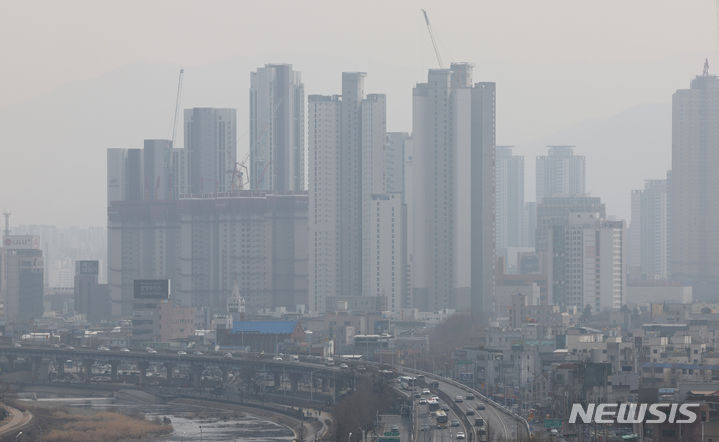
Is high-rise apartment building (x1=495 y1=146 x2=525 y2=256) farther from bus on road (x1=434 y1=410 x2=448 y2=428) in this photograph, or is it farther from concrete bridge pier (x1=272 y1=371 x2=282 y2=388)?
bus on road (x1=434 y1=410 x2=448 y2=428)

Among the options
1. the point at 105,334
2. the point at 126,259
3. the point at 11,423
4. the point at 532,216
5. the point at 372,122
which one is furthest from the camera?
the point at 532,216

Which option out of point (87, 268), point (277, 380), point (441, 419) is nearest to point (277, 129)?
point (87, 268)

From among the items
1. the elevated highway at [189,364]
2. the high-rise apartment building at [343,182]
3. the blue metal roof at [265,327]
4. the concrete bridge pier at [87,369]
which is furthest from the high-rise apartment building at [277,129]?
the concrete bridge pier at [87,369]

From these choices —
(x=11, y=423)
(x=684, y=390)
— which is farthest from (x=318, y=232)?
(x=684, y=390)

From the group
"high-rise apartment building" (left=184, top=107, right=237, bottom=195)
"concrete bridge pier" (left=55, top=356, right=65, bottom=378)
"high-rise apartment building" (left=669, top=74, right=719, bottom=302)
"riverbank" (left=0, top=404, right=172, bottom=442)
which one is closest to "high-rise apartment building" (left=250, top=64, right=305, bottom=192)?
"high-rise apartment building" (left=184, top=107, right=237, bottom=195)

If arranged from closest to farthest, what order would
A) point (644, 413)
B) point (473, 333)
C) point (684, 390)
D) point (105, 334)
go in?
1. point (644, 413)
2. point (684, 390)
3. point (473, 333)
4. point (105, 334)

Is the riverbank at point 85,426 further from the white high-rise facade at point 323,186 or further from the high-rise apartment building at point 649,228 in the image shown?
the high-rise apartment building at point 649,228

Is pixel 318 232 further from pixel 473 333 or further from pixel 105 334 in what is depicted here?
pixel 473 333
